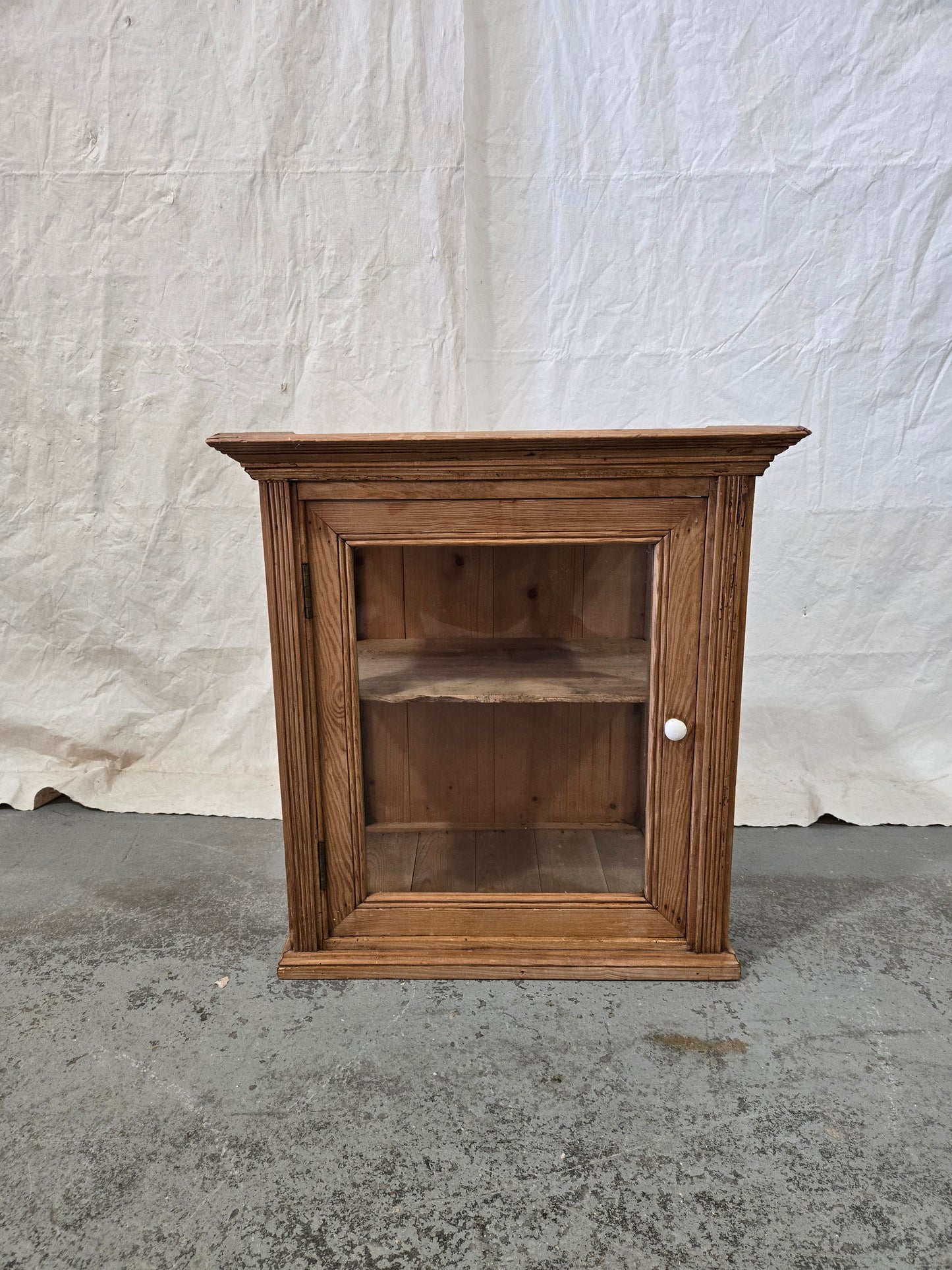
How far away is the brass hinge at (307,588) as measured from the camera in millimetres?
1174

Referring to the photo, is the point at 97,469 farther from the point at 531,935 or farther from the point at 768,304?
the point at 768,304

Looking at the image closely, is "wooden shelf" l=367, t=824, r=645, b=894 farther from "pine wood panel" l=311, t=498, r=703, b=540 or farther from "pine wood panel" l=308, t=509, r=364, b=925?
"pine wood panel" l=311, t=498, r=703, b=540

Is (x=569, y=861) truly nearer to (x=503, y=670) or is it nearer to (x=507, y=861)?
(x=507, y=861)

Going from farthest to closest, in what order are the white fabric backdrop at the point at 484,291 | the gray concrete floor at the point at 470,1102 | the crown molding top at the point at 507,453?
the white fabric backdrop at the point at 484,291 → the crown molding top at the point at 507,453 → the gray concrete floor at the point at 470,1102

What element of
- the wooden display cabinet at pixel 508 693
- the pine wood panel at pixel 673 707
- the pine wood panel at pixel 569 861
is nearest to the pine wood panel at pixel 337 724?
the wooden display cabinet at pixel 508 693

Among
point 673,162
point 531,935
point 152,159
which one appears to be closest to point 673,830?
point 531,935

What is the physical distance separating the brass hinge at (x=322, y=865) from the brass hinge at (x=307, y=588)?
0.35 metres

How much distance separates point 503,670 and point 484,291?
33.4 inches

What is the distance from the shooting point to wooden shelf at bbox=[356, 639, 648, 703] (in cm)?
124

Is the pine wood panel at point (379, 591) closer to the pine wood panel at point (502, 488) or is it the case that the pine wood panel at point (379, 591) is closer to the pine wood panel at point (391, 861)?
the pine wood panel at point (502, 488)

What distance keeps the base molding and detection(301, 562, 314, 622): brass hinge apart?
0.52 meters

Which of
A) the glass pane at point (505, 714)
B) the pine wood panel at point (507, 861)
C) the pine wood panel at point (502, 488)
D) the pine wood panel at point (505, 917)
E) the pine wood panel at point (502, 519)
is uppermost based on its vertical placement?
the pine wood panel at point (502, 488)

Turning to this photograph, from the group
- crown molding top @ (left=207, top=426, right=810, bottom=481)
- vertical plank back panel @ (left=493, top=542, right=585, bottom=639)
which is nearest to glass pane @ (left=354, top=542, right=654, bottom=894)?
vertical plank back panel @ (left=493, top=542, right=585, bottom=639)

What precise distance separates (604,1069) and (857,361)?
1.43 metres
